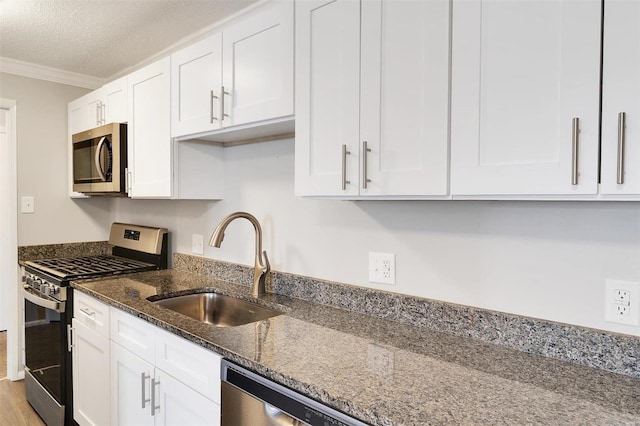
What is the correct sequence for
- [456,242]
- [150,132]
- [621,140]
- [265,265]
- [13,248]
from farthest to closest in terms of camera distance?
[13,248] < [150,132] < [265,265] < [456,242] < [621,140]

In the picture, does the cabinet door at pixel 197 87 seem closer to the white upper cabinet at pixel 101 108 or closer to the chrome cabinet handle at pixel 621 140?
the white upper cabinet at pixel 101 108

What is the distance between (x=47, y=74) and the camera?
3.12m


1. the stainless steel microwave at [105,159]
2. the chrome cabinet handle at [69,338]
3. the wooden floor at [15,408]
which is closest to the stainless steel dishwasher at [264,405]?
the chrome cabinet handle at [69,338]

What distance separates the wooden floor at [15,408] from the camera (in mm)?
2566

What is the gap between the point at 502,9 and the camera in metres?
1.05

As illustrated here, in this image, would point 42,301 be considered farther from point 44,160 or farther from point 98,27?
point 98,27

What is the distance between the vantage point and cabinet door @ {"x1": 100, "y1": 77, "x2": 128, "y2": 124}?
2.55 m

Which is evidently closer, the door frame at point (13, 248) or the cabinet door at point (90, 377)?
the cabinet door at point (90, 377)

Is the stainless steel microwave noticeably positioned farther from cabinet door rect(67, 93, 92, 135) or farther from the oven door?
the oven door

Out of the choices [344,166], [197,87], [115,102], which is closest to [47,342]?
[115,102]

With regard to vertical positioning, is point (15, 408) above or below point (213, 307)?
below

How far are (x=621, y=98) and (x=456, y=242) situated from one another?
2.27 feet

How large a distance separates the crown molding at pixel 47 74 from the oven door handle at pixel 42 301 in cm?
153

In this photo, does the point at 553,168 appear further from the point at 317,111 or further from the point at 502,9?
the point at 317,111
